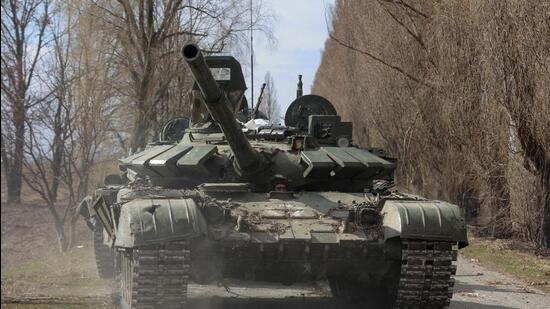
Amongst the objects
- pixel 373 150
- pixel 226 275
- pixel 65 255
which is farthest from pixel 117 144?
pixel 226 275

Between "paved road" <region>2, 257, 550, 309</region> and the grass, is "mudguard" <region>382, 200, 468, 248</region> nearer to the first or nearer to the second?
"paved road" <region>2, 257, 550, 309</region>

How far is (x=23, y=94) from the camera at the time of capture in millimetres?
11617

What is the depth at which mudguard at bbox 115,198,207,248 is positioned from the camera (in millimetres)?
6984

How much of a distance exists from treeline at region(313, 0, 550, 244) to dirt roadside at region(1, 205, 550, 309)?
2.21 meters

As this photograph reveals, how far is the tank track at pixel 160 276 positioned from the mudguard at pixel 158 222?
12cm

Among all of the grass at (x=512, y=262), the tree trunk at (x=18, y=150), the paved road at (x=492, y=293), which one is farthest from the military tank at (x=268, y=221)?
the grass at (x=512, y=262)

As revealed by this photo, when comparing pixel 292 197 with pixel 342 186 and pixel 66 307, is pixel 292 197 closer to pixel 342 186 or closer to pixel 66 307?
pixel 342 186

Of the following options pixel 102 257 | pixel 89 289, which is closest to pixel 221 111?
pixel 89 289

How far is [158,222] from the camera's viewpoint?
7062 mm

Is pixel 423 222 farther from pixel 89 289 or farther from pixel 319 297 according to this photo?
pixel 89 289

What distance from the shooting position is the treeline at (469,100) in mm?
13289

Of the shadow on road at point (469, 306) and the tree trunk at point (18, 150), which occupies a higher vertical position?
the tree trunk at point (18, 150)

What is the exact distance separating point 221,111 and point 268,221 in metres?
1.25

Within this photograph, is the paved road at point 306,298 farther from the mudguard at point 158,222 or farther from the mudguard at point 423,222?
the mudguard at point 423,222
